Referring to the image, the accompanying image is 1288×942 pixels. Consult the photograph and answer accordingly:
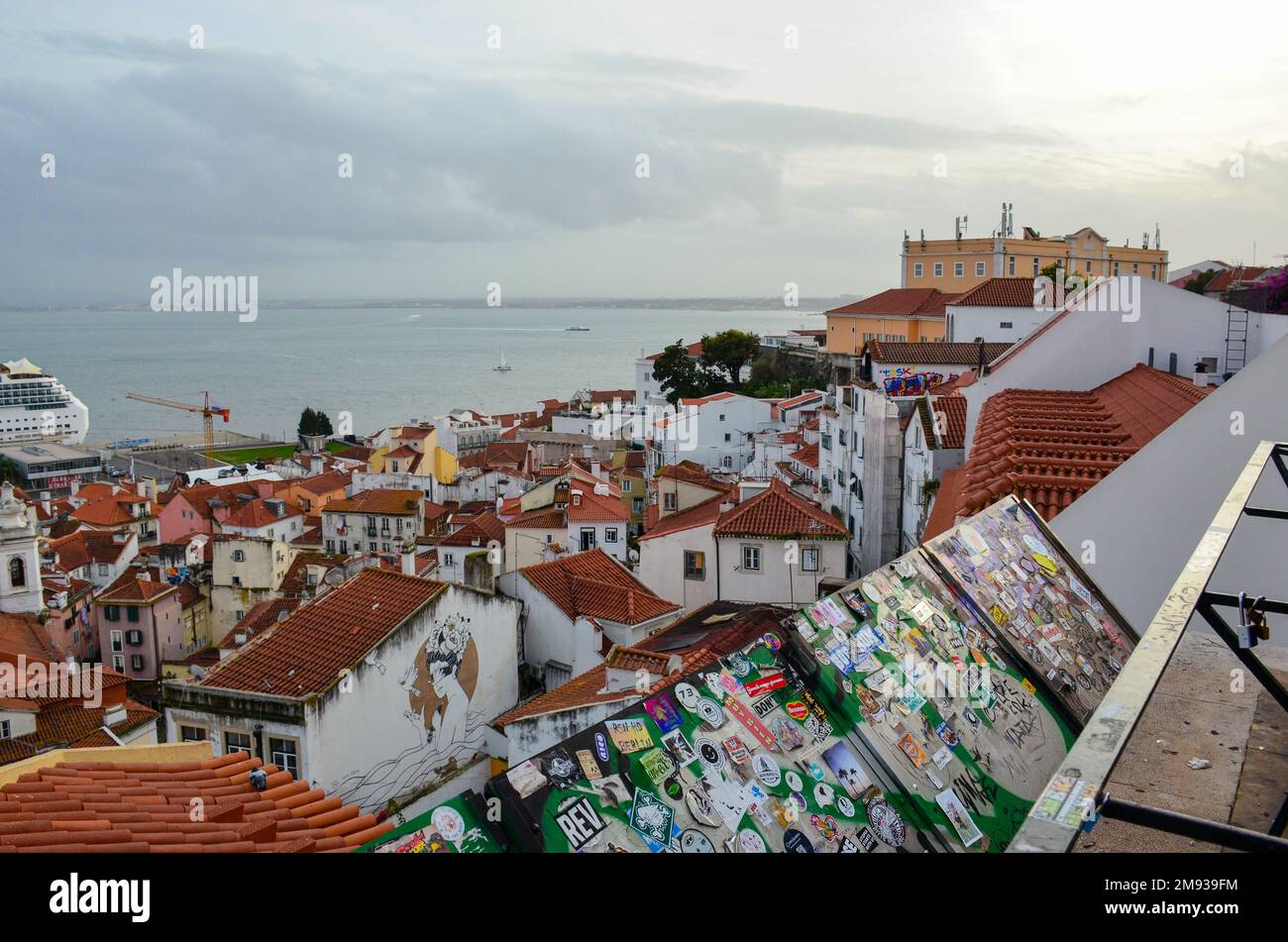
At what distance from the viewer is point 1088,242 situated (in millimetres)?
53906

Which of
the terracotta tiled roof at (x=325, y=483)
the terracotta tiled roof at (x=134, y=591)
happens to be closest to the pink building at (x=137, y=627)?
the terracotta tiled roof at (x=134, y=591)

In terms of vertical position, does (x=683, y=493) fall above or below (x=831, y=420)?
below

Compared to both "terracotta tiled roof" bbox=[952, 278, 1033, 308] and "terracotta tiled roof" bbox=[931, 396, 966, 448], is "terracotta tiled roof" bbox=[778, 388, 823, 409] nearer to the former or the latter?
"terracotta tiled roof" bbox=[952, 278, 1033, 308]

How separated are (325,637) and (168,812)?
541cm

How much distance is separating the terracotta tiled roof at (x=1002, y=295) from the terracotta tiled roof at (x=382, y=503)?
19987 mm

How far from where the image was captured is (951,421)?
14.4 meters

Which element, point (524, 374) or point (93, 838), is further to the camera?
point (524, 374)

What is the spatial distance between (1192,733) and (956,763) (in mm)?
747

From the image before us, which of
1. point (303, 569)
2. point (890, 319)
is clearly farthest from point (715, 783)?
point (890, 319)

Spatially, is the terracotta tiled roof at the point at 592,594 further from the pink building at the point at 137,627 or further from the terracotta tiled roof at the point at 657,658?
the pink building at the point at 137,627

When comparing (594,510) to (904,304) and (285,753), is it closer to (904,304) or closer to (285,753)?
(285,753)

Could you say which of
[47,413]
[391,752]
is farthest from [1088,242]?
[47,413]

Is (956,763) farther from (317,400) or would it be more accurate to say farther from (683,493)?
(317,400)
